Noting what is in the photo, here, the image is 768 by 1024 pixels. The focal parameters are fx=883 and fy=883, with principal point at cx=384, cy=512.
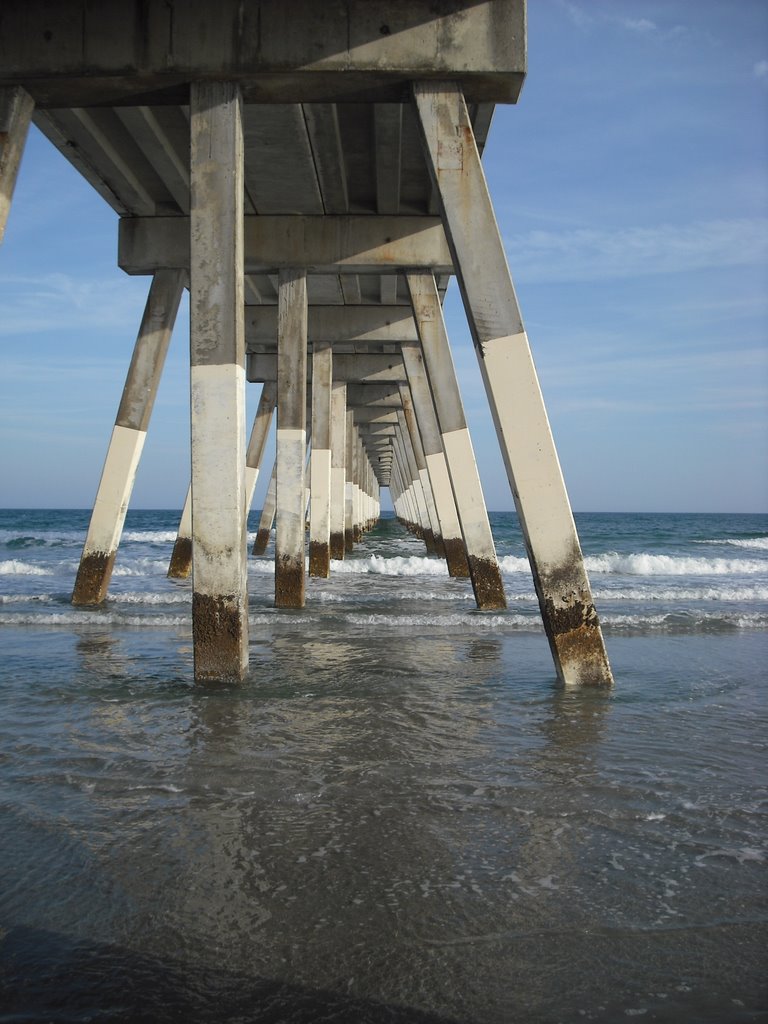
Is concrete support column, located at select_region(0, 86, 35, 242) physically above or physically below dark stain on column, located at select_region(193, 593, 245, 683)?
above

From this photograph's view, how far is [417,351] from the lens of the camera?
656 inches

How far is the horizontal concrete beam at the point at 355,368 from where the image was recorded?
2055cm

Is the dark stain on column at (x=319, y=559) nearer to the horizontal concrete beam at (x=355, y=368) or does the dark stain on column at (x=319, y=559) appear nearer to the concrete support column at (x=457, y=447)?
the concrete support column at (x=457, y=447)

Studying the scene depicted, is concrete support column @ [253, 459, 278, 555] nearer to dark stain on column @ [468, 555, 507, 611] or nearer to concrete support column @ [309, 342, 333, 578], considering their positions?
concrete support column @ [309, 342, 333, 578]

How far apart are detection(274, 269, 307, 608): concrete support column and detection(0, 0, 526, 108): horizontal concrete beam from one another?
4.92 m

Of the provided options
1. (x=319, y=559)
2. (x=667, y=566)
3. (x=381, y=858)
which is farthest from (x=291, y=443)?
(x=667, y=566)

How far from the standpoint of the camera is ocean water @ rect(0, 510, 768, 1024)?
2.16 m

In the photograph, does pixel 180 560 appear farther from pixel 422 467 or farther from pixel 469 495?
pixel 422 467

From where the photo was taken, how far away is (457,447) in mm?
11484

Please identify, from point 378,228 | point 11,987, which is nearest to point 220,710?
point 11,987

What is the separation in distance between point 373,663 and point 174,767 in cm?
309

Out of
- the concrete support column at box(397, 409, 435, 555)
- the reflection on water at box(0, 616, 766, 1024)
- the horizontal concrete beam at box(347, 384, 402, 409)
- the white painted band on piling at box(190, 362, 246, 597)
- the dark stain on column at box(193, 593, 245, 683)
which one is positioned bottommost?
the reflection on water at box(0, 616, 766, 1024)

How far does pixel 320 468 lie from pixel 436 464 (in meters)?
2.06

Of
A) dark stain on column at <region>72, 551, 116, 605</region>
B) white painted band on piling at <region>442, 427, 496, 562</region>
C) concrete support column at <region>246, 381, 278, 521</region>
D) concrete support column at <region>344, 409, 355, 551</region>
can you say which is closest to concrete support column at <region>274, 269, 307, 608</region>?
white painted band on piling at <region>442, 427, 496, 562</region>
